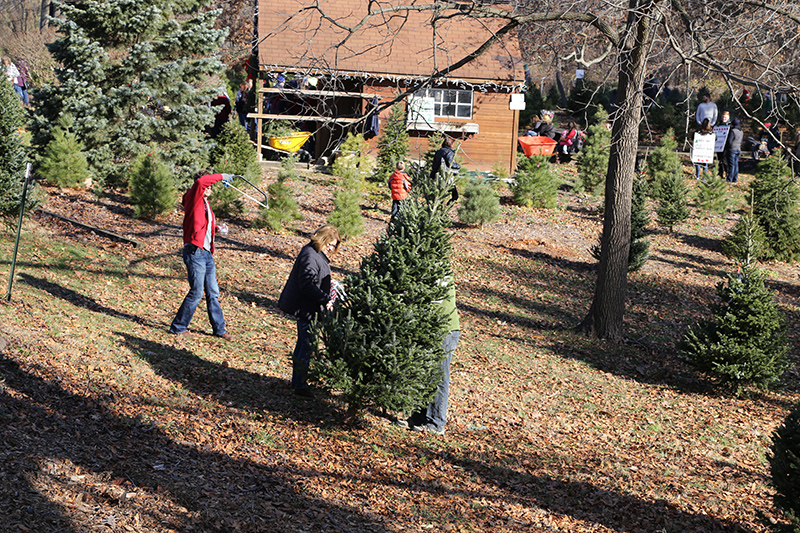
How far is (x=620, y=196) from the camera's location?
34.4 ft

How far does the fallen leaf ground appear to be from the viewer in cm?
495

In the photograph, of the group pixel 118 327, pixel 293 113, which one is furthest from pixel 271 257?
pixel 293 113

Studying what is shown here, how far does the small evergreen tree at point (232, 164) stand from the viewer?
14047 millimetres

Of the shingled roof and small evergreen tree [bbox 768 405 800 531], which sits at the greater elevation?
the shingled roof

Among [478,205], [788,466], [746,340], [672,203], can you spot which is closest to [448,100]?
[478,205]

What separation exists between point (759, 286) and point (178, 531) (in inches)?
297

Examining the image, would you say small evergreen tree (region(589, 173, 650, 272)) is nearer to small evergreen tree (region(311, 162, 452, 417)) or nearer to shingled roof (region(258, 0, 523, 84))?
shingled roof (region(258, 0, 523, 84))

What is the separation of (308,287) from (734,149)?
1993 cm

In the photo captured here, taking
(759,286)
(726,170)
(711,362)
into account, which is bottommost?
(711,362)

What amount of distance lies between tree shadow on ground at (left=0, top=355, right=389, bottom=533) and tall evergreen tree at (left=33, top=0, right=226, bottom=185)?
10128 millimetres

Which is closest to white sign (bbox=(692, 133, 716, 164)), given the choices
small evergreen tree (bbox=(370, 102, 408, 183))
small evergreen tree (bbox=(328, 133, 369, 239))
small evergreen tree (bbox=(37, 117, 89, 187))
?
small evergreen tree (bbox=(370, 102, 408, 183))

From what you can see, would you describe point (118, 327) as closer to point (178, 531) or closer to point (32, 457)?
point (32, 457)

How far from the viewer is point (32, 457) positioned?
16.0 ft

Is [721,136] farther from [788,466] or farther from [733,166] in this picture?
[788,466]
